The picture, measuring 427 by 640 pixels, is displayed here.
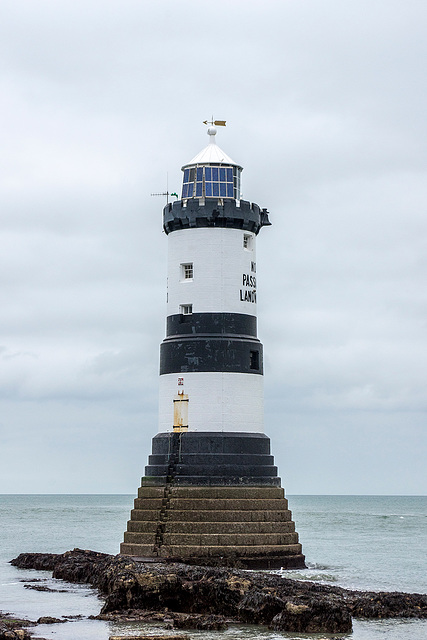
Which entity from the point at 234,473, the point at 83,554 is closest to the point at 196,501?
the point at 234,473

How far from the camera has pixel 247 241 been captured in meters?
32.1

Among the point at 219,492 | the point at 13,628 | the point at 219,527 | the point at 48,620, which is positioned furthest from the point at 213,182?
the point at 13,628

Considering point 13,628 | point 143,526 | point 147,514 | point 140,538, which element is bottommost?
point 13,628

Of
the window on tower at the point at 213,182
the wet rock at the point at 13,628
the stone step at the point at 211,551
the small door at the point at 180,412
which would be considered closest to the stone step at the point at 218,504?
the stone step at the point at 211,551

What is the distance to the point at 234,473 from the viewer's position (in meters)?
29.7

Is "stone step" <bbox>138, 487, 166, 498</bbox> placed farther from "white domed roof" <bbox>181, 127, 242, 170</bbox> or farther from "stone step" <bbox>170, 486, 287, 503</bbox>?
"white domed roof" <bbox>181, 127, 242, 170</bbox>

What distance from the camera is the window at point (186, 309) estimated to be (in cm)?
3133

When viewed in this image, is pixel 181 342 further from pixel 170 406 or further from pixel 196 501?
pixel 196 501

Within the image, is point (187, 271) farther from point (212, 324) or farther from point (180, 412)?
point (180, 412)

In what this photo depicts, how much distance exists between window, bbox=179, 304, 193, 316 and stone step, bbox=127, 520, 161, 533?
636 cm

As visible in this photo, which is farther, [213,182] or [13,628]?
[213,182]

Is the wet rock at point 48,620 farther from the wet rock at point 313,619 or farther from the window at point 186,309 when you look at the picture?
the window at point 186,309

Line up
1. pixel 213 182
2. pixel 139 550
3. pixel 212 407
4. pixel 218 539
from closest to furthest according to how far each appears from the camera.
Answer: pixel 218 539 → pixel 139 550 → pixel 212 407 → pixel 213 182

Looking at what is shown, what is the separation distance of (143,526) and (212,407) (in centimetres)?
397
